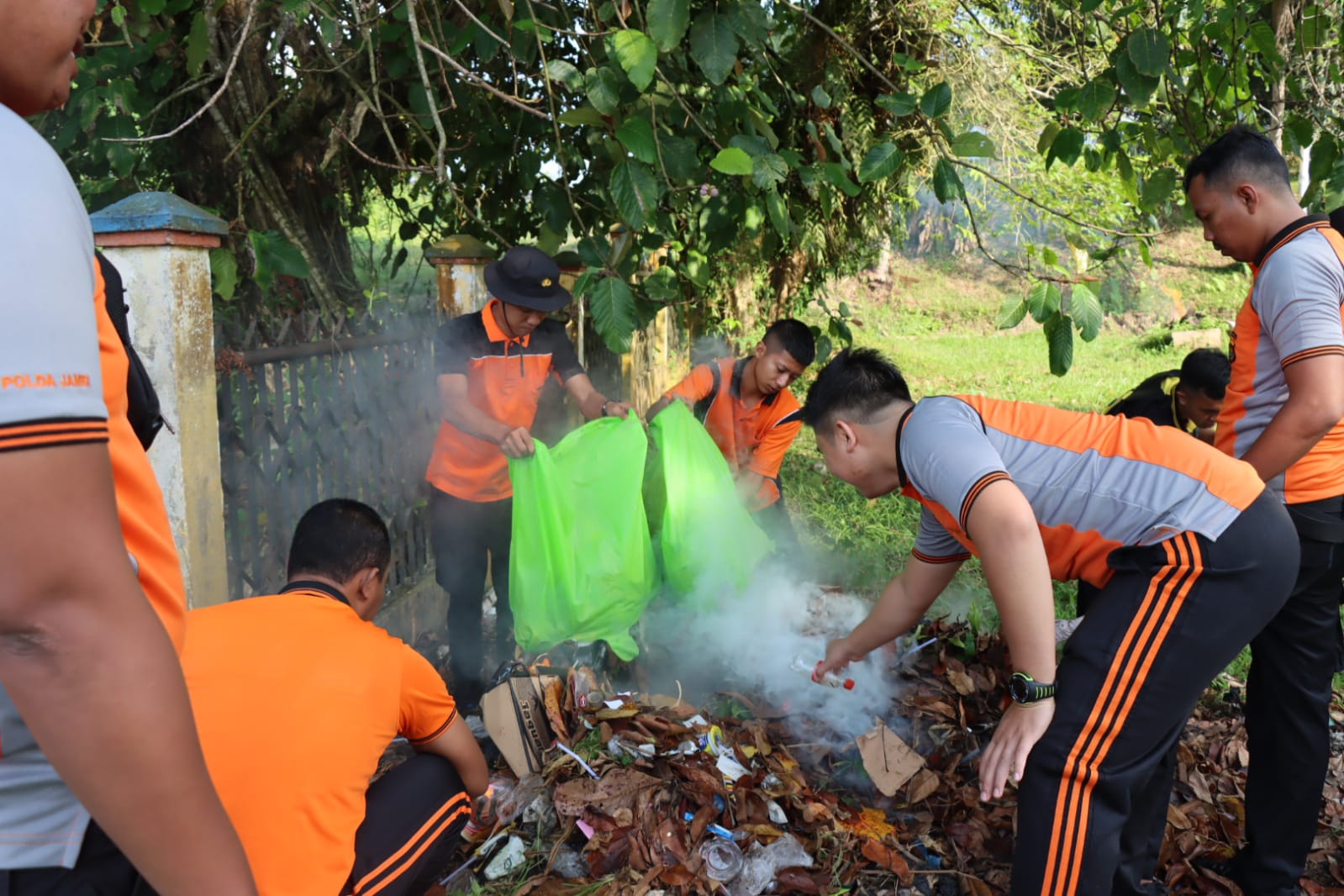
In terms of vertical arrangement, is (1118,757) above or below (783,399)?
below

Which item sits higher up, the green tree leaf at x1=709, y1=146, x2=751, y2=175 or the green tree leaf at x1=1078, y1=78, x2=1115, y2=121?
the green tree leaf at x1=1078, y1=78, x2=1115, y2=121

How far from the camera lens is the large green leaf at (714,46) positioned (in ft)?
8.48

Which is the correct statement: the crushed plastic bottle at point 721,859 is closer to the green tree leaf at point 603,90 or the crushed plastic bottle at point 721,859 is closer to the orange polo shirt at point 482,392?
the orange polo shirt at point 482,392

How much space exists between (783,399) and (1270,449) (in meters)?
1.98

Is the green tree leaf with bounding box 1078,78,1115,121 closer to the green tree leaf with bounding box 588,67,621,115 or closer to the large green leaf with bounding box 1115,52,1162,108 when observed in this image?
the large green leaf with bounding box 1115,52,1162,108

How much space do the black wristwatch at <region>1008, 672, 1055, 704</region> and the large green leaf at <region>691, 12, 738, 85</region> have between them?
6.07 ft

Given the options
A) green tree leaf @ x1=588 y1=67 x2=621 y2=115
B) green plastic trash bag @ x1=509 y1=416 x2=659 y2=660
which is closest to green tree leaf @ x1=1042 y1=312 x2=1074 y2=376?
green plastic trash bag @ x1=509 y1=416 x2=659 y2=660

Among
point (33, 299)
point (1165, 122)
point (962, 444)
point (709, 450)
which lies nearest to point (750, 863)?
point (962, 444)

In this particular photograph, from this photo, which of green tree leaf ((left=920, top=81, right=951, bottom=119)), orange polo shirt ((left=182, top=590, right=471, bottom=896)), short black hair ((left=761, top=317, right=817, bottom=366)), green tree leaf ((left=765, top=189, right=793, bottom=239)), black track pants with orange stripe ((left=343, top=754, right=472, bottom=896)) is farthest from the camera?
short black hair ((left=761, top=317, right=817, bottom=366))

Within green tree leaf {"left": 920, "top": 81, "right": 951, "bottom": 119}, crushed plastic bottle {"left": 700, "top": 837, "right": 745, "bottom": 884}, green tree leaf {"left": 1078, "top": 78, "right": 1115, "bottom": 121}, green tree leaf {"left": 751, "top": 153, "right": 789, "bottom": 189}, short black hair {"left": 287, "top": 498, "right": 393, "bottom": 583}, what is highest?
green tree leaf {"left": 1078, "top": 78, "right": 1115, "bottom": 121}

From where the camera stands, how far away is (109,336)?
0.78 metres

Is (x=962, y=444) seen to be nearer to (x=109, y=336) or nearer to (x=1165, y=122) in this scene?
(x=109, y=336)

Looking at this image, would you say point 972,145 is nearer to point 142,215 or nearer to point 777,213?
point 777,213

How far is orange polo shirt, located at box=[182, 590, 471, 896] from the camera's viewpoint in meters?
1.57
